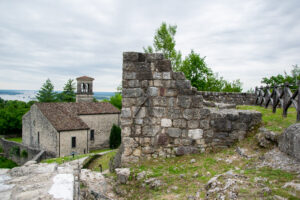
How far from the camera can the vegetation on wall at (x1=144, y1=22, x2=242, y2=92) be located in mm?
22734

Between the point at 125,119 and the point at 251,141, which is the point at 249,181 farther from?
the point at 125,119

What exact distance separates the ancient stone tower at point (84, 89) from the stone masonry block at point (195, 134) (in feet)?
121

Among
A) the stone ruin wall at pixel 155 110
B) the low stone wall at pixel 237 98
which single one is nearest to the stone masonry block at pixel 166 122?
the stone ruin wall at pixel 155 110

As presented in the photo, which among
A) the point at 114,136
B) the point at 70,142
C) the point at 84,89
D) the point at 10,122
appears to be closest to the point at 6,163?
the point at 70,142

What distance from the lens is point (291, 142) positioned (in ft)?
14.3

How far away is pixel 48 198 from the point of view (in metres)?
2.74

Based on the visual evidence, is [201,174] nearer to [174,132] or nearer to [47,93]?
[174,132]

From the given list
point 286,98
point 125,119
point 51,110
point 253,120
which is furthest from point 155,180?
point 51,110

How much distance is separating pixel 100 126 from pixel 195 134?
2845 centimetres

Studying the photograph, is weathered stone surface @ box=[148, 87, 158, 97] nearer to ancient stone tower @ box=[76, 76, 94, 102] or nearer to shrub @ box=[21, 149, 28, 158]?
shrub @ box=[21, 149, 28, 158]

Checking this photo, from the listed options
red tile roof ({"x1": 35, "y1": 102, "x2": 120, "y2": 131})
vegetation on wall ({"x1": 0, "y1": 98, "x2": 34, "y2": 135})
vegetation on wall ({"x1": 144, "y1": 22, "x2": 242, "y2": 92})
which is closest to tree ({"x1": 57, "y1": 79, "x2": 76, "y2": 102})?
vegetation on wall ({"x1": 0, "y1": 98, "x2": 34, "y2": 135})

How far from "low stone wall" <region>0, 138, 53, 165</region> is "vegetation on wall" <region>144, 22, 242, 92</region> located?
1812cm

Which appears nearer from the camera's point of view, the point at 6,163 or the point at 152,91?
A: the point at 152,91

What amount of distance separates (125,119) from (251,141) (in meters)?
3.28
